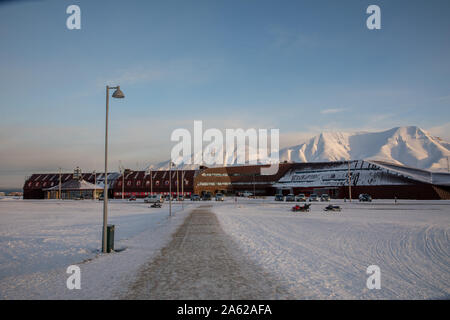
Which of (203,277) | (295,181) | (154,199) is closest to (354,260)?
(203,277)

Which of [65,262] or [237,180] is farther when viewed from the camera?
[237,180]

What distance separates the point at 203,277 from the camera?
9062 mm

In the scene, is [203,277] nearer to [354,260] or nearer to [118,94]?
[354,260]

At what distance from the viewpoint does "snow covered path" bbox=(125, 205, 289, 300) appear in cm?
753

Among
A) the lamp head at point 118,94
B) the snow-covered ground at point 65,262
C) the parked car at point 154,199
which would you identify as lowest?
the parked car at point 154,199

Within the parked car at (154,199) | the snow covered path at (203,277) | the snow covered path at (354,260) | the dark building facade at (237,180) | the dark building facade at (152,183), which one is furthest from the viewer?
the dark building facade at (152,183)

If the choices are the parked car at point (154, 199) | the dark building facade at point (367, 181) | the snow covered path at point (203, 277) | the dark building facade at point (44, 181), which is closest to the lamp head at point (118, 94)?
the snow covered path at point (203, 277)

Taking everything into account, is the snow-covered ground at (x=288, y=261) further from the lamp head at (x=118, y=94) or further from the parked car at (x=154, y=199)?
the parked car at (x=154, y=199)

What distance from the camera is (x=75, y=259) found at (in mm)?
12023

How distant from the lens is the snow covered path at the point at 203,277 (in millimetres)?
7531

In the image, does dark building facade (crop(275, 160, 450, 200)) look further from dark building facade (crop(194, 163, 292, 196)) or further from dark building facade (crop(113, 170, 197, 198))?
dark building facade (crop(113, 170, 197, 198))
